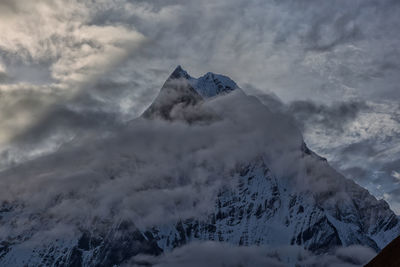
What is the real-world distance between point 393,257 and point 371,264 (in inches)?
205

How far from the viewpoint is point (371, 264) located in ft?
336

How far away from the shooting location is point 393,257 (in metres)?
98.1
